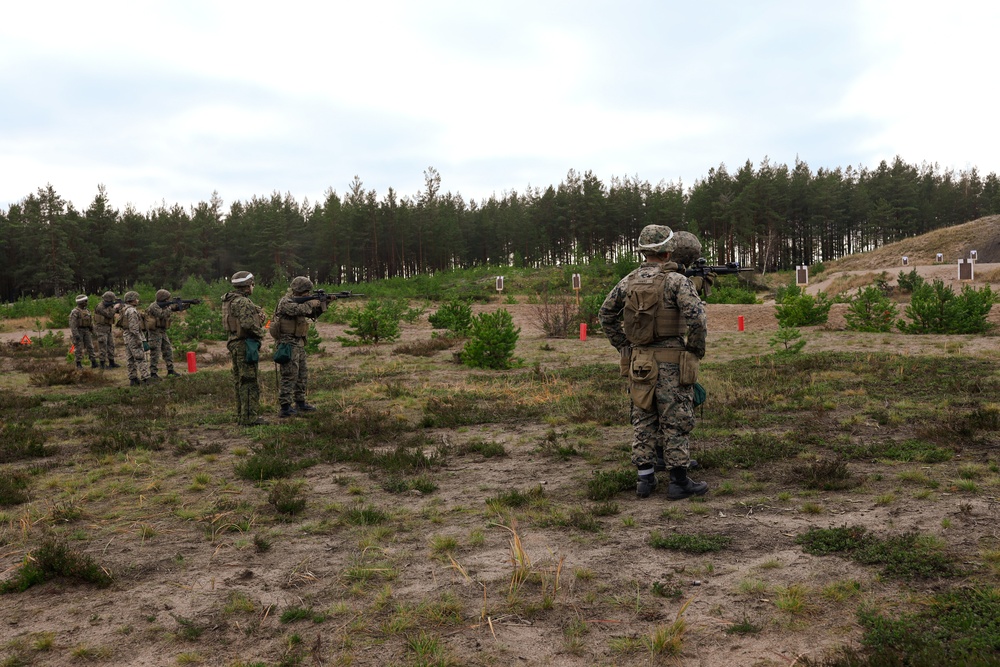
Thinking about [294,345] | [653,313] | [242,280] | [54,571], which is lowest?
[54,571]

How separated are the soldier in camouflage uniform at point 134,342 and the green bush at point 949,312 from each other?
59.6 ft

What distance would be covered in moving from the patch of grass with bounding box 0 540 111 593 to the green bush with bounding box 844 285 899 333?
18.3 metres

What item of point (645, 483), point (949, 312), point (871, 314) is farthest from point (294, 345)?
point (871, 314)

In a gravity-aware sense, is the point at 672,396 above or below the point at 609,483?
above

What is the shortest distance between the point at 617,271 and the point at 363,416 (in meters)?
32.3

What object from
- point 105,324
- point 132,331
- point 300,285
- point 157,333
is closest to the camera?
point 300,285

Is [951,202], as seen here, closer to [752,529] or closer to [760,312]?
[760,312]

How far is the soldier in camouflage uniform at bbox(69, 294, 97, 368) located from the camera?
16281 millimetres

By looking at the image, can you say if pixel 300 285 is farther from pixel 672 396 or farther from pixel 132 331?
pixel 672 396

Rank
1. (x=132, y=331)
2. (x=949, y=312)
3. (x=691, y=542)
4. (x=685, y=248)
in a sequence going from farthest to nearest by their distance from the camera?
1. (x=949, y=312)
2. (x=132, y=331)
3. (x=685, y=248)
4. (x=691, y=542)

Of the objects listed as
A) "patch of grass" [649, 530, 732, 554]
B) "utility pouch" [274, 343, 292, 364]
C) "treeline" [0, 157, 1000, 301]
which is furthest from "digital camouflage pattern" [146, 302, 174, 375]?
"treeline" [0, 157, 1000, 301]

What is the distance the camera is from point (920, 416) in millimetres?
7512

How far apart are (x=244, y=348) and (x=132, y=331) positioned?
A: 6.27 m

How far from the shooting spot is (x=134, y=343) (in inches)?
528
